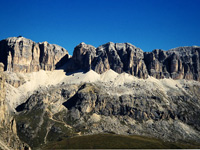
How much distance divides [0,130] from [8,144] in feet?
45.0

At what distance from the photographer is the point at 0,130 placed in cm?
19800

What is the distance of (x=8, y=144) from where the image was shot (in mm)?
192000
